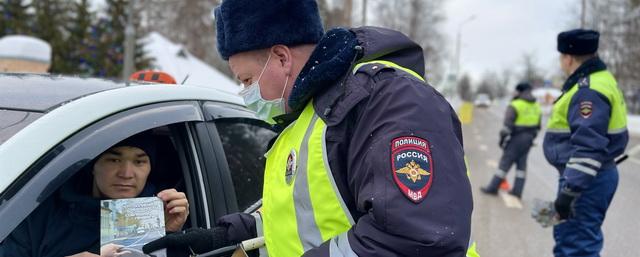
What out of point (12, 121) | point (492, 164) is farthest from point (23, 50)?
point (492, 164)

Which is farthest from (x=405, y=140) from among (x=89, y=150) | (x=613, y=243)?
(x=613, y=243)

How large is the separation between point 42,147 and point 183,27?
130 feet

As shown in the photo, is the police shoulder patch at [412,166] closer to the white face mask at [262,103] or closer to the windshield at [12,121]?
the white face mask at [262,103]

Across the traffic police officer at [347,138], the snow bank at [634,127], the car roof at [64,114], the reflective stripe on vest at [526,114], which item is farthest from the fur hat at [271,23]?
the snow bank at [634,127]

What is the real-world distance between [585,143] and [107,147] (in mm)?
2750

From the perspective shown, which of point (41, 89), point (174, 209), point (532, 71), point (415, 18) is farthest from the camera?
point (532, 71)

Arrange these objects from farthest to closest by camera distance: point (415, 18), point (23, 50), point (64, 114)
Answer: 1. point (415, 18)
2. point (23, 50)
3. point (64, 114)

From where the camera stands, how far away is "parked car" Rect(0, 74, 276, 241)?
4.26 ft

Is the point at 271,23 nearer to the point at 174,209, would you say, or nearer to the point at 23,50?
the point at 174,209

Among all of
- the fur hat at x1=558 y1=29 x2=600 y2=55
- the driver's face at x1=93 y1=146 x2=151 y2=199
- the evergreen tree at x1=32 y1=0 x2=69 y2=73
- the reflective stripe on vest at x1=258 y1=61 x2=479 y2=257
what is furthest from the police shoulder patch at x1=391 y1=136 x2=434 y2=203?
the evergreen tree at x1=32 y1=0 x2=69 y2=73

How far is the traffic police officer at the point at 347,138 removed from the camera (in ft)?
3.68

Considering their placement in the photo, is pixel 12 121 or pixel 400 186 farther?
pixel 12 121

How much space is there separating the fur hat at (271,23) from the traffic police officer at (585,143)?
2.34 m

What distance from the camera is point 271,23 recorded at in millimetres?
1433
